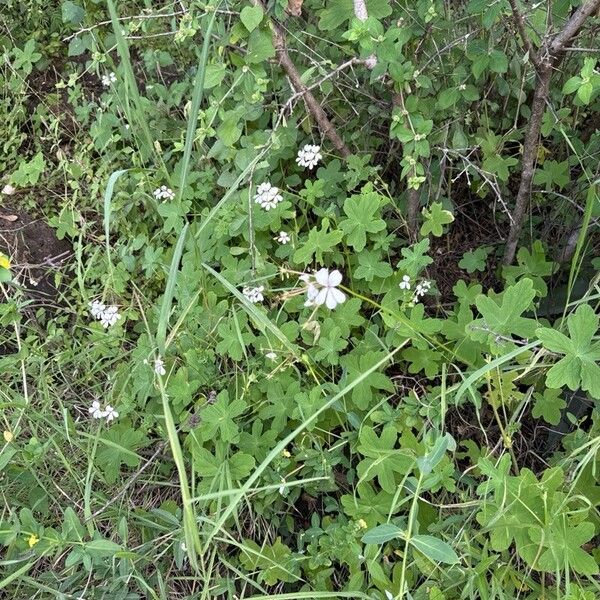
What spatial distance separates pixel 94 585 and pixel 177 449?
79 cm

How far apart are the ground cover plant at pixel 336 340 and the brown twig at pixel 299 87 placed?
11mm

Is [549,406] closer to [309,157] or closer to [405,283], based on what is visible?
[405,283]

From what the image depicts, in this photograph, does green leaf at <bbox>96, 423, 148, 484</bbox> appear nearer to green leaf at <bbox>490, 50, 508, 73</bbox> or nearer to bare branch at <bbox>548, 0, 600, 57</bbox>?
green leaf at <bbox>490, 50, 508, 73</bbox>

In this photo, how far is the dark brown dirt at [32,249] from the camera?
2.77m

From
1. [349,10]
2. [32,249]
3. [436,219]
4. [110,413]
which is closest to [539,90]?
[436,219]

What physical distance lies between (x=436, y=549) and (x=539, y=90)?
128 cm

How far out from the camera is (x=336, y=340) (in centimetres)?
200

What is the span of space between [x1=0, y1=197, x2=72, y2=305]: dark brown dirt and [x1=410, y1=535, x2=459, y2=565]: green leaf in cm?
188

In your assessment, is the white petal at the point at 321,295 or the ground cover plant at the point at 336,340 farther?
the ground cover plant at the point at 336,340

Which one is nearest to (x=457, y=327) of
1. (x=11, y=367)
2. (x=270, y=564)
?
(x=270, y=564)

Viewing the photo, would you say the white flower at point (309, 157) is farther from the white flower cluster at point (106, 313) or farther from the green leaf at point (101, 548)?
the green leaf at point (101, 548)

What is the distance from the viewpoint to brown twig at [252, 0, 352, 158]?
6.51 feet

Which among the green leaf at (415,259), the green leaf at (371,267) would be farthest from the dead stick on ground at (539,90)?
the green leaf at (371,267)

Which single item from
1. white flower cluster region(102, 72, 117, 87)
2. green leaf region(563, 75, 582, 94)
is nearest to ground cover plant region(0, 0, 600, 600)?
green leaf region(563, 75, 582, 94)
